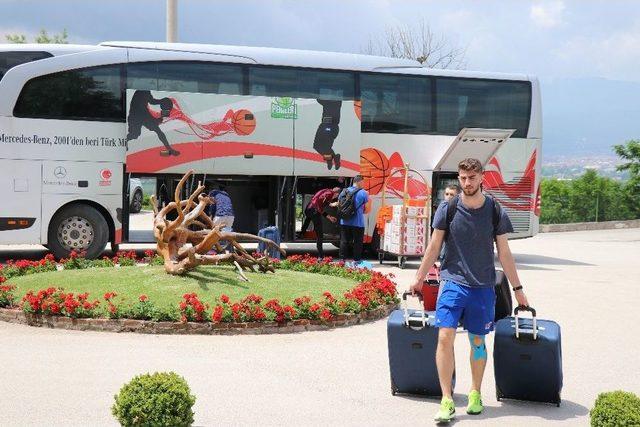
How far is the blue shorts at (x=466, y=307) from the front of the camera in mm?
6523

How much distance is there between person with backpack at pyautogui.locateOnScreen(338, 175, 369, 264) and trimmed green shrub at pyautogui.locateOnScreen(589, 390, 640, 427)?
11383mm

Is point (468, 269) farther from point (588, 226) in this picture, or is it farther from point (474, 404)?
point (588, 226)

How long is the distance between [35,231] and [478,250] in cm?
1243

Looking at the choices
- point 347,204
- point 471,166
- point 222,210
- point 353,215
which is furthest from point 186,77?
point 471,166

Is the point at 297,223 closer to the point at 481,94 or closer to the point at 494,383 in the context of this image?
the point at 481,94

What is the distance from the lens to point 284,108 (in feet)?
61.9

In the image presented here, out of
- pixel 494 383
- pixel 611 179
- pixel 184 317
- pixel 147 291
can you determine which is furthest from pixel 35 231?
pixel 611 179

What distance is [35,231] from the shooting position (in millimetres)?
17078

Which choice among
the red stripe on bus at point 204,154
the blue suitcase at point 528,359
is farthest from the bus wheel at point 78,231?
the blue suitcase at point 528,359

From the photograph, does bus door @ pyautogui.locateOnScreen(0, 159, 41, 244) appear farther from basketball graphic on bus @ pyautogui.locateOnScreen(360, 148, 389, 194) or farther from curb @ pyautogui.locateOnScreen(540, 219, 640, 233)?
curb @ pyautogui.locateOnScreen(540, 219, 640, 233)

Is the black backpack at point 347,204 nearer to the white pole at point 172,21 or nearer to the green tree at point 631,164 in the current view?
the white pole at point 172,21

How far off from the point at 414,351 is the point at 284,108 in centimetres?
1249

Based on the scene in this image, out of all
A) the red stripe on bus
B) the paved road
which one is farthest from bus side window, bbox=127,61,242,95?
the paved road

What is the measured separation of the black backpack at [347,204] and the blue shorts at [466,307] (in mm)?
10531
